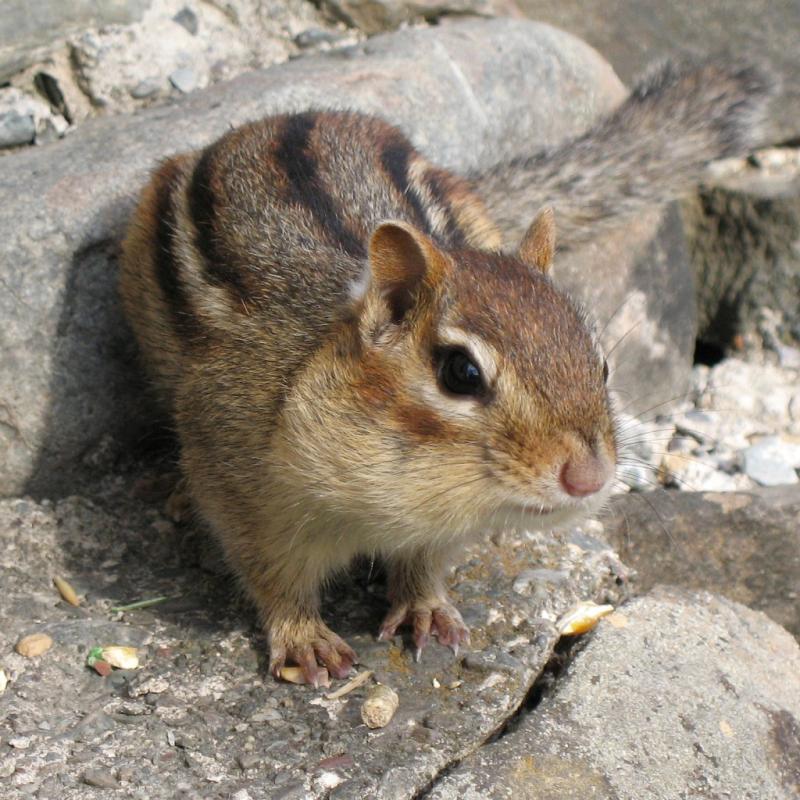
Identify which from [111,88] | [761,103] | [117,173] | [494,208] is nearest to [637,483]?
[494,208]

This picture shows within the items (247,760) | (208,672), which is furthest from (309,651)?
(247,760)

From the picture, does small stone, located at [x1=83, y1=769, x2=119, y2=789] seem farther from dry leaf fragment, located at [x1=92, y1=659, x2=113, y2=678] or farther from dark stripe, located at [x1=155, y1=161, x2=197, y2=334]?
dark stripe, located at [x1=155, y1=161, x2=197, y2=334]

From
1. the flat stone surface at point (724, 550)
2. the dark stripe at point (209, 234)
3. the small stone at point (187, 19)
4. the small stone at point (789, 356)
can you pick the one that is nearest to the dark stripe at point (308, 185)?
the dark stripe at point (209, 234)

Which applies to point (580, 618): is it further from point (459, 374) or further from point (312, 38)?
point (312, 38)

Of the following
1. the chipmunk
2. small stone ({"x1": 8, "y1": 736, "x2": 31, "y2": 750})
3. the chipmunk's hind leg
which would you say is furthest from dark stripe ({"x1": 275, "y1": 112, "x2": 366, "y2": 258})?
small stone ({"x1": 8, "y1": 736, "x2": 31, "y2": 750})

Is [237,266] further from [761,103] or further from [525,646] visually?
[761,103]

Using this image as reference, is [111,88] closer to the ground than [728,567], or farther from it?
farther from it

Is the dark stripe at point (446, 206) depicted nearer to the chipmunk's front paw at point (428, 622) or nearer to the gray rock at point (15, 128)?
the chipmunk's front paw at point (428, 622)

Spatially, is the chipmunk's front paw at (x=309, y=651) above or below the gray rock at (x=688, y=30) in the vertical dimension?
below
